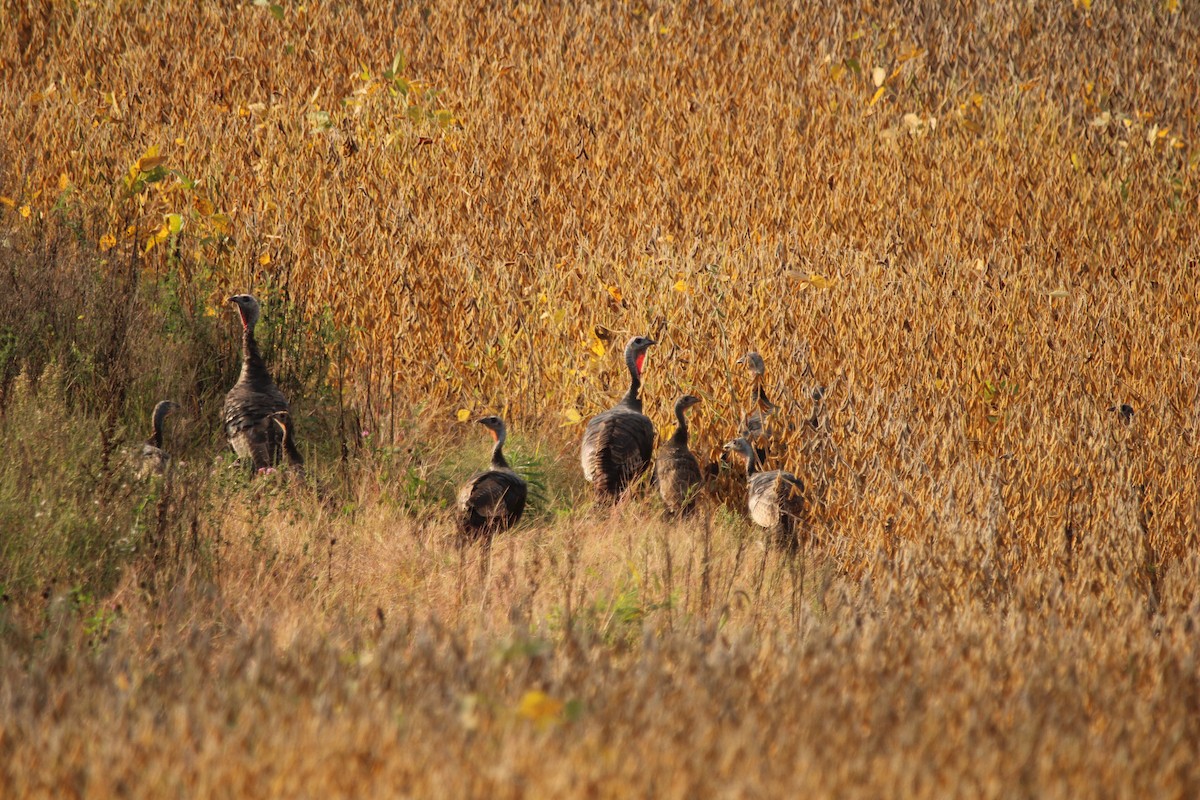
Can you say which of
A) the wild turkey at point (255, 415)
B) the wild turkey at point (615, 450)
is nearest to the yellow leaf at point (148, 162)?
the wild turkey at point (255, 415)

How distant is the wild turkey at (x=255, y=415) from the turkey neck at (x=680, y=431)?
5.98 feet

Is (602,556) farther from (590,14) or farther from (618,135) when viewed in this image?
(590,14)

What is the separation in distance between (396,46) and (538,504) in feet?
22.9

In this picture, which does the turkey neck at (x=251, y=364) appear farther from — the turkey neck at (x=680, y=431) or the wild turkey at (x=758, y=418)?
the wild turkey at (x=758, y=418)

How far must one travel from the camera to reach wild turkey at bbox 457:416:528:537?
524cm

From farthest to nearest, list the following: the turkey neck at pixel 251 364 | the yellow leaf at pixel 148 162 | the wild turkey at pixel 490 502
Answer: the yellow leaf at pixel 148 162, the turkey neck at pixel 251 364, the wild turkey at pixel 490 502

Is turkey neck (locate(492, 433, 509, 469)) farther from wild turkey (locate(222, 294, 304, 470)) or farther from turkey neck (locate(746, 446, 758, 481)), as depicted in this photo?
turkey neck (locate(746, 446, 758, 481))

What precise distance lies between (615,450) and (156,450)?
83.2 inches

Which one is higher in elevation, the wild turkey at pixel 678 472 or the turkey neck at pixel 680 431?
the turkey neck at pixel 680 431

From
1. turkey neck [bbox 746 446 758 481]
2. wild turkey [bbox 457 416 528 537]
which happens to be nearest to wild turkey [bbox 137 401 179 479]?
wild turkey [bbox 457 416 528 537]

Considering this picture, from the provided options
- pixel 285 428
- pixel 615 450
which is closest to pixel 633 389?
pixel 615 450

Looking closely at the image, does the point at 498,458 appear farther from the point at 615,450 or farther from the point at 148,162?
the point at 148,162

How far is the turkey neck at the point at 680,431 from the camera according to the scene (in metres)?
5.95

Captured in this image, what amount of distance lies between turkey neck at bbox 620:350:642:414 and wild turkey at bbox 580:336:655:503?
98 millimetres
